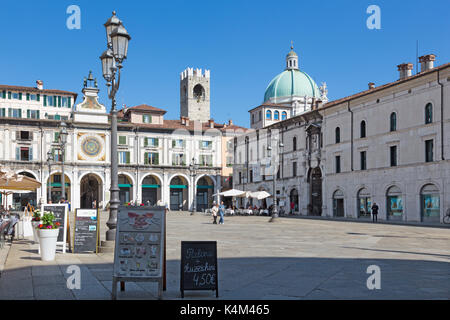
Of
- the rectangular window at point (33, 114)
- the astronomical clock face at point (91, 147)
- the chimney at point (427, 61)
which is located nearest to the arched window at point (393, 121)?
the chimney at point (427, 61)

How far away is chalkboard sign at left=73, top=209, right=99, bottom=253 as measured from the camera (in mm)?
13391

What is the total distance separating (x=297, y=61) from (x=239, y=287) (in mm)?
81591

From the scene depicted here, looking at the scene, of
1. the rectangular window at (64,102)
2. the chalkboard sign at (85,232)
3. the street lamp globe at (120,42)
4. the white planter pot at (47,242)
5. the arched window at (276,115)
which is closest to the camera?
the white planter pot at (47,242)

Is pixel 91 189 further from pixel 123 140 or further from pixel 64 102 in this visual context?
pixel 64 102

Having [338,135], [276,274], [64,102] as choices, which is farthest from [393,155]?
[64,102]

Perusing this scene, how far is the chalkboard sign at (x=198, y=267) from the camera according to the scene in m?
7.37

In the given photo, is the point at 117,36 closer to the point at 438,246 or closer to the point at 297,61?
the point at 438,246

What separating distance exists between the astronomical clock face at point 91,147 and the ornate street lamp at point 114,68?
52944 millimetres

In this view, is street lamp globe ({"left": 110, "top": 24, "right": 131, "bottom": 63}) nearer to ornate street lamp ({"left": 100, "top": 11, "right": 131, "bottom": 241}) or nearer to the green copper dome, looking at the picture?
ornate street lamp ({"left": 100, "top": 11, "right": 131, "bottom": 241})

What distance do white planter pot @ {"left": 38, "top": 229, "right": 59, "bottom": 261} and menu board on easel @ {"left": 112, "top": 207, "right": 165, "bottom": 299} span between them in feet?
16.6

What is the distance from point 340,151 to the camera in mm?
44406

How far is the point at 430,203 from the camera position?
3375cm

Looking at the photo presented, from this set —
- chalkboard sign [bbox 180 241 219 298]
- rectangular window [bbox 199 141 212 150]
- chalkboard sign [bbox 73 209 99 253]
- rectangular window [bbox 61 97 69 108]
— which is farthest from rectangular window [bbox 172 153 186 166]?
chalkboard sign [bbox 180 241 219 298]

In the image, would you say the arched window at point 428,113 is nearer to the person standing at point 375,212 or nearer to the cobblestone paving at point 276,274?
the person standing at point 375,212
